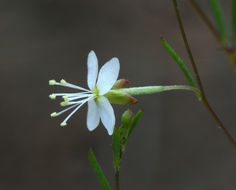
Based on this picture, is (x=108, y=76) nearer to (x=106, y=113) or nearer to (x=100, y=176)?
(x=106, y=113)

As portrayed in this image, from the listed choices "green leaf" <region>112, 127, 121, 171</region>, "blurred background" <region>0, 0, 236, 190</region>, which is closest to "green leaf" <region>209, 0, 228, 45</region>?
"green leaf" <region>112, 127, 121, 171</region>

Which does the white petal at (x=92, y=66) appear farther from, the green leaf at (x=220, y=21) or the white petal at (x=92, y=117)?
the green leaf at (x=220, y=21)

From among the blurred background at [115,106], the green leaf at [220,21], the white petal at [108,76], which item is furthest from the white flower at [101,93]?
the blurred background at [115,106]

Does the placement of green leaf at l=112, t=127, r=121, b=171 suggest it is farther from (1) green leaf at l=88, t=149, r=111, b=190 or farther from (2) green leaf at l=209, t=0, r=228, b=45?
(2) green leaf at l=209, t=0, r=228, b=45

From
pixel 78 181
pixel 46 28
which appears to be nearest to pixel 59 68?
pixel 46 28

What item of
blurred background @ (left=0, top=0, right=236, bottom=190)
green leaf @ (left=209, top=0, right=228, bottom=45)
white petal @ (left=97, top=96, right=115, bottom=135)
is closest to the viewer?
green leaf @ (left=209, top=0, right=228, bottom=45)

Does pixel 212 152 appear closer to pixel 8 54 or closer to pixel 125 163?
pixel 125 163
